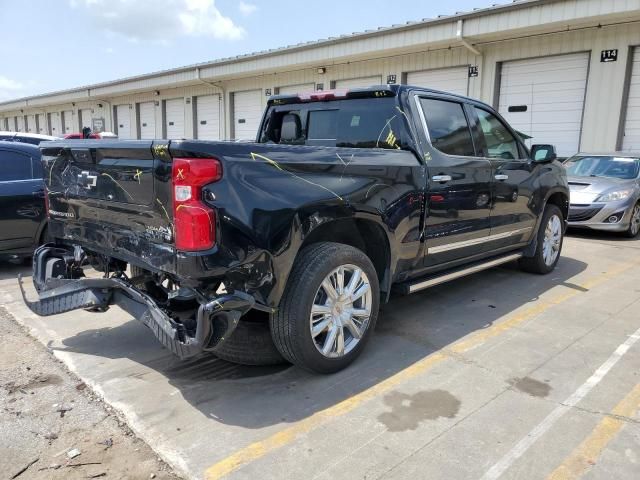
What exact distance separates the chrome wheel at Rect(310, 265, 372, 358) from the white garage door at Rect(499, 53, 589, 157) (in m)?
10.7

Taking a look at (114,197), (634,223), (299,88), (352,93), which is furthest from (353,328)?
(299,88)

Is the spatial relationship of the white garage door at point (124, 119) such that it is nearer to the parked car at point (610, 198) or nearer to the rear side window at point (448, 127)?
the parked car at point (610, 198)

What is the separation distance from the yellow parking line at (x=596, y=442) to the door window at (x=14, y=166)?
6348mm

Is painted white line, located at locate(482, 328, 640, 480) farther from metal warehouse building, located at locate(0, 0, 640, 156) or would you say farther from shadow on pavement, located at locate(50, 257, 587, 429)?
metal warehouse building, located at locate(0, 0, 640, 156)

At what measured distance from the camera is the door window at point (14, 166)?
612 cm

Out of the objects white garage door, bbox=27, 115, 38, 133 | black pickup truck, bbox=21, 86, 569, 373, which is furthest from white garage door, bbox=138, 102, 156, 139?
black pickup truck, bbox=21, 86, 569, 373

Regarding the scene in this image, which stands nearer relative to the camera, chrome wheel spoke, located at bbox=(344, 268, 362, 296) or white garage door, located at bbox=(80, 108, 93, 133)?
chrome wheel spoke, located at bbox=(344, 268, 362, 296)

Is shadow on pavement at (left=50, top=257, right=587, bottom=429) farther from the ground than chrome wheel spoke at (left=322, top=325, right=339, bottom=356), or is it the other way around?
chrome wheel spoke at (left=322, top=325, right=339, bottom=356)

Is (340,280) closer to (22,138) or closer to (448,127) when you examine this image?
(448,127)

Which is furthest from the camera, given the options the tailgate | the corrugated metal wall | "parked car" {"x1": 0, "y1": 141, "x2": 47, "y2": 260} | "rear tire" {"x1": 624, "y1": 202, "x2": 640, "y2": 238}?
the corrugated metal wall

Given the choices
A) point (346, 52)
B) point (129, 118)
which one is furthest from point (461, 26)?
point (129, 118)

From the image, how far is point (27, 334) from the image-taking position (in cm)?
426

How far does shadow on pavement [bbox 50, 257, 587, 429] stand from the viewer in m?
3.10

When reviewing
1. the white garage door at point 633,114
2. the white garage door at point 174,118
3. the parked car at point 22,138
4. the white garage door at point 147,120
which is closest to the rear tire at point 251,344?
the parked car at point 22,138
